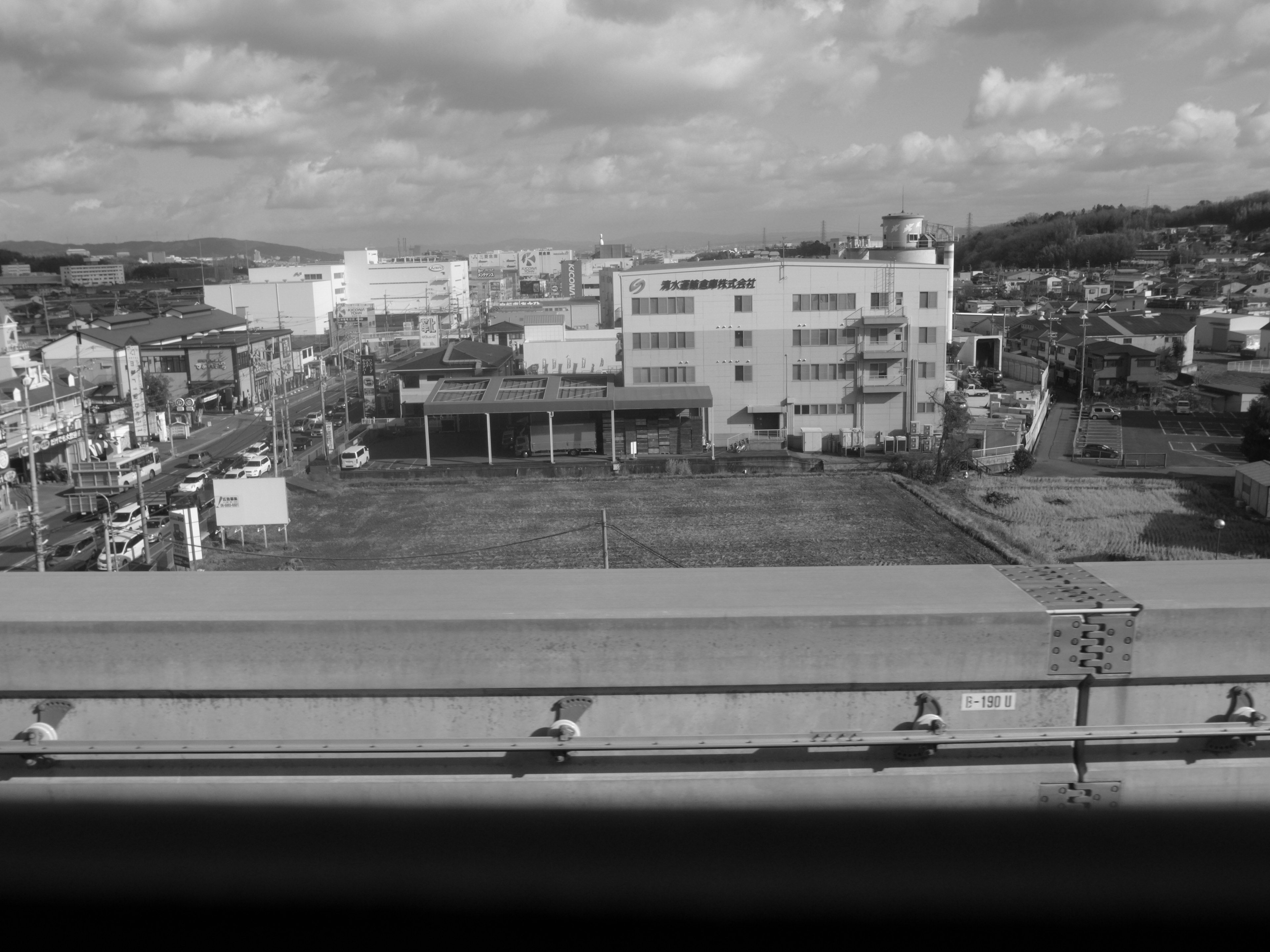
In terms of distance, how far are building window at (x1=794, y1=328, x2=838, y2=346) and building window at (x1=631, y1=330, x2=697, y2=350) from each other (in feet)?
5.66

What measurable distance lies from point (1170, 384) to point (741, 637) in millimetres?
23029

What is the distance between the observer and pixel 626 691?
5.24 ft

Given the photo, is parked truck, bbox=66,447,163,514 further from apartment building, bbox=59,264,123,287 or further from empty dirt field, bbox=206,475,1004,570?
apartment building, bbox=59,264,123,287

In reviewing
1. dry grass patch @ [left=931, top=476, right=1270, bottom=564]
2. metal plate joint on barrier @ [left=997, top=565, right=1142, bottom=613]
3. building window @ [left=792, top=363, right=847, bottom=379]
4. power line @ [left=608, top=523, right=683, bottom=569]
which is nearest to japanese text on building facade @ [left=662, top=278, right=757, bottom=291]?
building window @ [left=792, top=363, right=847, bottom=379]

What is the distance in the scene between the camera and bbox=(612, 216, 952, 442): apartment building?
16109mm

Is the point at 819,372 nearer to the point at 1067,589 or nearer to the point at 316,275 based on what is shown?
the point at 1067,589

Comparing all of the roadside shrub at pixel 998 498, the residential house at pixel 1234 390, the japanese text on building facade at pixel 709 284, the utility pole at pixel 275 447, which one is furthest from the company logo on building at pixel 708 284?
the residential house at pixel 1234 390

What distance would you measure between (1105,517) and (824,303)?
6593 millimetres

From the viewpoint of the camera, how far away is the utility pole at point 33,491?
6031 millimetres

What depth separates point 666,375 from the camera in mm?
16594

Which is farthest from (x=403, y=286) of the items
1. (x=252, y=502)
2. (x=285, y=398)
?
(x=252, y=502)

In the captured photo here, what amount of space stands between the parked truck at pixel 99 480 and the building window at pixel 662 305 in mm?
8006

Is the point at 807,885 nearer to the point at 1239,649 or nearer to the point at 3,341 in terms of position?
the point at 1239,649

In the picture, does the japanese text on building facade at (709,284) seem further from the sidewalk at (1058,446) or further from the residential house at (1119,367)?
the residential house at (1119,367)
